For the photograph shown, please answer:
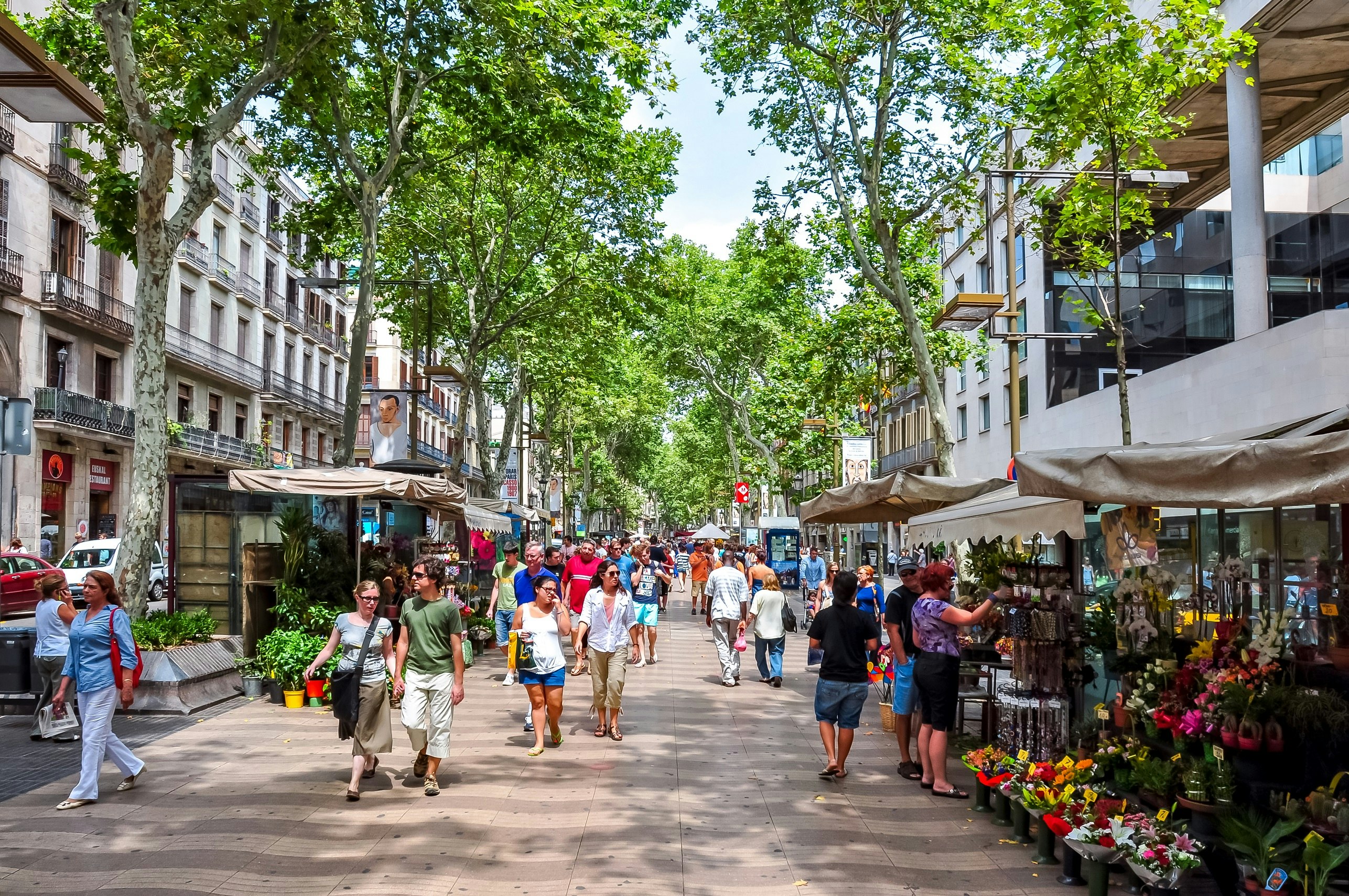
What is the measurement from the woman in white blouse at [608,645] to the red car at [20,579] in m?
15.5

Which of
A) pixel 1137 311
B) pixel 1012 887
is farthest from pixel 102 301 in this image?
pixel 1012 887

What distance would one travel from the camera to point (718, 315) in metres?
44.1

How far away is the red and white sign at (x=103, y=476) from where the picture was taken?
3134cm

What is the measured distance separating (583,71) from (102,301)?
21.4 metres

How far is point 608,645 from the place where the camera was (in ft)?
36.9

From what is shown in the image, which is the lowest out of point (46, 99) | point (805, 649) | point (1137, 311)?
point (805, 649)

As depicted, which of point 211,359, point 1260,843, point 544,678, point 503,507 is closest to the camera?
point 1260,843

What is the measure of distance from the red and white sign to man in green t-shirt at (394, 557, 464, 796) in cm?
2680

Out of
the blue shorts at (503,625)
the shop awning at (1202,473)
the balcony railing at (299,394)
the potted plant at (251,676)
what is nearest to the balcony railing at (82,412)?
the balcony railing at (299,394)

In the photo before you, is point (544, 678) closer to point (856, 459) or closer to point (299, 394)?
point (856, 459)

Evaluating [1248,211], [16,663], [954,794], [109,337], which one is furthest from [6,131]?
[954,794]

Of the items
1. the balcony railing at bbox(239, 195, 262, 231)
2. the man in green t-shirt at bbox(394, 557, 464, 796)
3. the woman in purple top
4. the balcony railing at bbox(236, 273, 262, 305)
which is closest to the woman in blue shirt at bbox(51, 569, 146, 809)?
the man in green t-shirt at bbox(394, 557, 464, 796)

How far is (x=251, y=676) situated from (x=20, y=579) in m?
12.6

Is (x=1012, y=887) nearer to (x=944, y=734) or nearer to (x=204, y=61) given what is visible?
(x=944, y=734)
